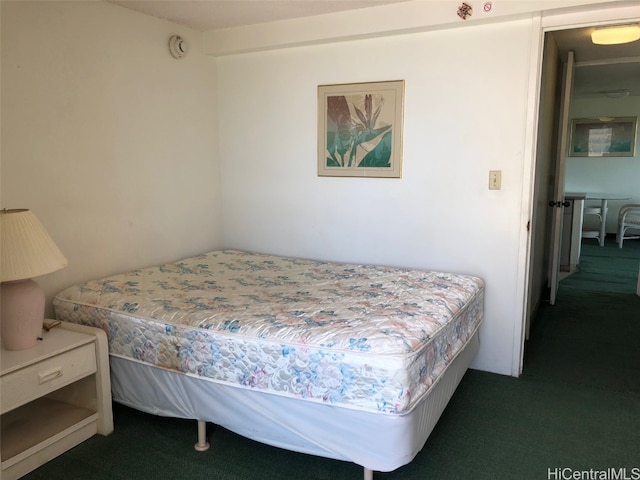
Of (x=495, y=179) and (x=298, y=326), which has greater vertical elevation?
(x=495, y=179)

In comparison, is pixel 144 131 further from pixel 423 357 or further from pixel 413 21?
pixel 423 357

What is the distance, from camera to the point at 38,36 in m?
2.47

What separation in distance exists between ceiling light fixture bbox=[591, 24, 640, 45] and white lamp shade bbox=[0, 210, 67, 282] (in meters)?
3.46

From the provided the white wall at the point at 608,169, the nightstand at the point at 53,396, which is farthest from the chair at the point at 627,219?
the nightstand at the point at 53,396

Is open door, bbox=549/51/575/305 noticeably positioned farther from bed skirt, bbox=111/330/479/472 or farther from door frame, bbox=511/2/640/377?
bed skirt, bbox=111/330/479/472

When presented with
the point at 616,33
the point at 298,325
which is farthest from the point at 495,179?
the point at 298,325

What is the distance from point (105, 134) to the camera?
286cm

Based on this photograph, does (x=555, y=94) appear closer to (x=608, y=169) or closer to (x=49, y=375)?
(x=49, y=375)

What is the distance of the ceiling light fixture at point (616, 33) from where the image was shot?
10.3 ft

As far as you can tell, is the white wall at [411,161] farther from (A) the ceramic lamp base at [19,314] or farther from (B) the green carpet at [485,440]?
(A) the ceramic lamp base at [19,314]

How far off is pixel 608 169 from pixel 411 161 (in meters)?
6.06

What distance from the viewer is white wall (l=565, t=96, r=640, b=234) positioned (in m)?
7.40

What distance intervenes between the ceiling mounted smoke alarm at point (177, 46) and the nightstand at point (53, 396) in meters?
1.88

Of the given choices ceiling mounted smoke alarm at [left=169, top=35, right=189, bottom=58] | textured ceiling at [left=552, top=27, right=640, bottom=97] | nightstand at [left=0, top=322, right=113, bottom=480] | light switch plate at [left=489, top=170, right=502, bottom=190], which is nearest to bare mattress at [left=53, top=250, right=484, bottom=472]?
nightstand at [left=0, top=322, right=113, bottom=480]
